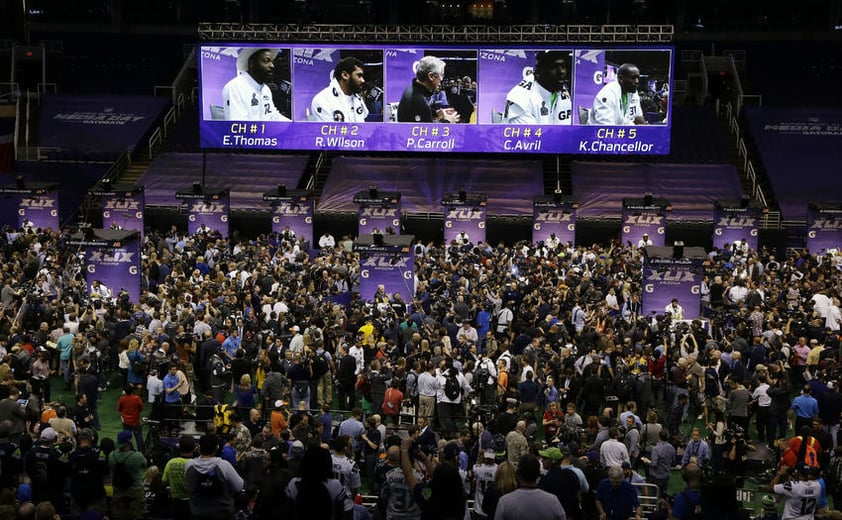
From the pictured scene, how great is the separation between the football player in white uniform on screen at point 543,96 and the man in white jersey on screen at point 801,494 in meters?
25.3

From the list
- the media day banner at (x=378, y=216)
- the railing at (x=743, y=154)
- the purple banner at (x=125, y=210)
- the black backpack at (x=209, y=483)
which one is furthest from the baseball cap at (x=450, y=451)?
the railing at (x=743, y=154)

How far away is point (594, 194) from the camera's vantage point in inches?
1481

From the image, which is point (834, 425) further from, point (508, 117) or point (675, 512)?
point (508, 117)

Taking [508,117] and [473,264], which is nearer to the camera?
[473,264]

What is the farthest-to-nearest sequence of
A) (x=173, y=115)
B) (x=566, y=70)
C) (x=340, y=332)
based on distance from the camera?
1. (x=173, y=115)
2. (x=566, y=70)
3. (x=340, y=332)

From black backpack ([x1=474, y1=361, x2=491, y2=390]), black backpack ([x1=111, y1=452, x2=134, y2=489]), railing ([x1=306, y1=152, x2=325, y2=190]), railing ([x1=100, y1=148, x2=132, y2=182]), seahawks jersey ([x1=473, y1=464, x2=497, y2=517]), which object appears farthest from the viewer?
railing ([x1=100, y1=148, x2=132, y2=182])

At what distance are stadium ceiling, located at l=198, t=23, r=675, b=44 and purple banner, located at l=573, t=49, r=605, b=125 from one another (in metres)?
0.42

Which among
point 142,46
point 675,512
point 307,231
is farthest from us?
point 142,46

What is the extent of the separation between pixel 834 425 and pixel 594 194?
2043 cm

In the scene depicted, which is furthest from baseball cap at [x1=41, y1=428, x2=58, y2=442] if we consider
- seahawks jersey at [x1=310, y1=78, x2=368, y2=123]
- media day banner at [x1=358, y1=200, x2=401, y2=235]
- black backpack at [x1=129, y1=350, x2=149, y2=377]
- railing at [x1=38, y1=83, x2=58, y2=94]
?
railing at [x1=38, y1=83, x2=58, y2=94]

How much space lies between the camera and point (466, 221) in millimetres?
33406

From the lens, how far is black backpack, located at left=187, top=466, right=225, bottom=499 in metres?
10.5

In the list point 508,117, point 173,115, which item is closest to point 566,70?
point 508,117

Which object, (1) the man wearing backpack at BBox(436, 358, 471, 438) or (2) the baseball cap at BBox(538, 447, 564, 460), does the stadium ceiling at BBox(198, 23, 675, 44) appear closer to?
(1) the man wearing backpack at BBox(436, 358, 471, 438)
